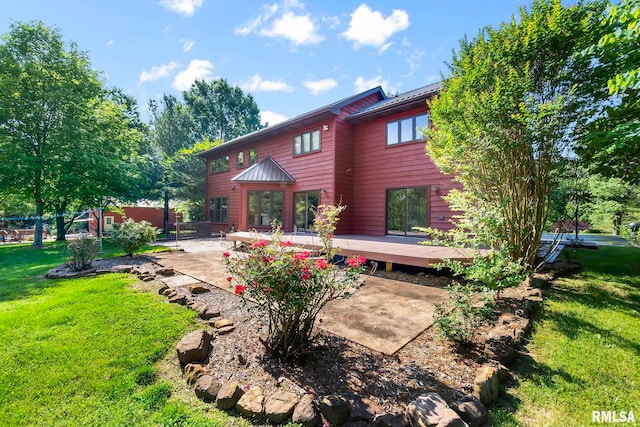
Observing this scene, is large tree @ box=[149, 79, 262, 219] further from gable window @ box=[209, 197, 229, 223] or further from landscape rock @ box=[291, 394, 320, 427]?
landscape rock @ box=[291, 394, 320, 427]

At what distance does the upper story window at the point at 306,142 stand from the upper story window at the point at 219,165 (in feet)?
20.7

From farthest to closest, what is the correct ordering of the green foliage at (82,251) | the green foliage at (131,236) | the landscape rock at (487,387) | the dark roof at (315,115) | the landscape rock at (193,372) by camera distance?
the dark roof at (315,115), the green foliage at (131,236), the green foliage at (82,251), the landscape rock at (193,372), the landscape rock at (487,387)

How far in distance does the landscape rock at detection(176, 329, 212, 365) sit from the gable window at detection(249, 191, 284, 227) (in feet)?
33.3

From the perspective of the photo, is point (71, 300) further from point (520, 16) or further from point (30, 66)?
point (30, 66)

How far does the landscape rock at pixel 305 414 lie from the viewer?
1.87 metres

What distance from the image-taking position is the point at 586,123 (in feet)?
15.2

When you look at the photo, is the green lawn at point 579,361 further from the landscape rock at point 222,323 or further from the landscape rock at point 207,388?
the landscape rock at point 222,323

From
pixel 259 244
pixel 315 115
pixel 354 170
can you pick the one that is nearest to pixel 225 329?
pixel 259 244

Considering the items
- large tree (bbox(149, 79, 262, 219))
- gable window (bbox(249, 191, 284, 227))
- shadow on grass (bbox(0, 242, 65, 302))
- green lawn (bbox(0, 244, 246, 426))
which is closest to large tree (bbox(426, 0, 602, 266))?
green lawn (bbox(0, 244, 246, 426))

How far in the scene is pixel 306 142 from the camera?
38.8 ft

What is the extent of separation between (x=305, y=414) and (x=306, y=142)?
10.9 meters

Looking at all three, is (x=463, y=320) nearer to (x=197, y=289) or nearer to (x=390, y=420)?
(x=390, y=420)

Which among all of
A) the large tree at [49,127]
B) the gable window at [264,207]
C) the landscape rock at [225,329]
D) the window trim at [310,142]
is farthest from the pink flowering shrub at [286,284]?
the large tree at [49,127]

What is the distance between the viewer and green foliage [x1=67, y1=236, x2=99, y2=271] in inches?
252
